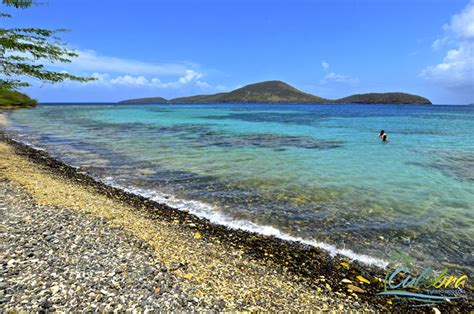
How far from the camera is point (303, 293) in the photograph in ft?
17.6

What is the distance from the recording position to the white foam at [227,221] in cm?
730

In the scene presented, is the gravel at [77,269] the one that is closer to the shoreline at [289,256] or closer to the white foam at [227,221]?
the shoreline at [289,256]

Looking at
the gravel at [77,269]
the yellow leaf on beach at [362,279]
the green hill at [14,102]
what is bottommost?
the yellow leaf on beach at [362,279]

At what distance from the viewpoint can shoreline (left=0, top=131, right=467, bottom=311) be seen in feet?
18.9

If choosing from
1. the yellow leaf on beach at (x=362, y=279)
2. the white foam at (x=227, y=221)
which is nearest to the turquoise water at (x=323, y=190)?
the white foam at (x=227, y=221)

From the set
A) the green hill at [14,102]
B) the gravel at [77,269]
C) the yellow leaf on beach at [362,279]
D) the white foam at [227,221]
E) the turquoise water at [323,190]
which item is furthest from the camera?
the green hill at [14,102]

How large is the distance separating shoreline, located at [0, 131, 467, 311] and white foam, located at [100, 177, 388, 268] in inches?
9.4

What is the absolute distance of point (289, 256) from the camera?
7078mm

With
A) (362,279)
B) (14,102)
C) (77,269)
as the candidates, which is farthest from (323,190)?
(14,102)

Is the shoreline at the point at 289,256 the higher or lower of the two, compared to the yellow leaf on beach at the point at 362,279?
higher

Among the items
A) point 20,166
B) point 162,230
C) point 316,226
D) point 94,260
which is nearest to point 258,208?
point 316,226

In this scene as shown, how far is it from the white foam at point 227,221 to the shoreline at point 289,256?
24 centimetres

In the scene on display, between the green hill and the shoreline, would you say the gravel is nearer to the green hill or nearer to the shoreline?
the shoreline

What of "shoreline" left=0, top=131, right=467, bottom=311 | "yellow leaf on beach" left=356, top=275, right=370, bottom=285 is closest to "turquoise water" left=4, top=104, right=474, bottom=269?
"shoreline" left=0, top=131, right=467, bottom=311
